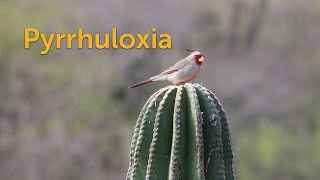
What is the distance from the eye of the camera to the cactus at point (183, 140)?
6.80ft

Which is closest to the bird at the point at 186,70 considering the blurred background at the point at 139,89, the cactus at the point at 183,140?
the cactus at the point at 183,140

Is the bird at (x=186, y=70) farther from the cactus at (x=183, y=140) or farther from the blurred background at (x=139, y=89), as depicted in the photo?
the blurred background at (x=139, y=89)

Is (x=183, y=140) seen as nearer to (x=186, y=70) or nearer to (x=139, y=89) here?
(x=186, y=70)

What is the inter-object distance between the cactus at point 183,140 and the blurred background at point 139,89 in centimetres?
416

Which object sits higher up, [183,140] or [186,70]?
[186,70]

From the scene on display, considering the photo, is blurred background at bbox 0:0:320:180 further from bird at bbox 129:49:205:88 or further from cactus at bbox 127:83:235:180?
cactus at bbox 127:83:235:180

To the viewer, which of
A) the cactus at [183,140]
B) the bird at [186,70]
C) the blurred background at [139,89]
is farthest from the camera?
the blurred background at [139,89]

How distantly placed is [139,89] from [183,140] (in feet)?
13.8

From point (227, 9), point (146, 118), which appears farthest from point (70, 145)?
point (146, 118)

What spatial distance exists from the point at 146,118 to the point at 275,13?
490 centimetres

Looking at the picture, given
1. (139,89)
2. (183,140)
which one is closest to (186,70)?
(183,140)

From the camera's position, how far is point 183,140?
210cm

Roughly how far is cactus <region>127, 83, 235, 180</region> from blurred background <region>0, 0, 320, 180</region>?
13.7 ft

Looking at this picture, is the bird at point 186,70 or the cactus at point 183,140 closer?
the cactus at point 183,140
